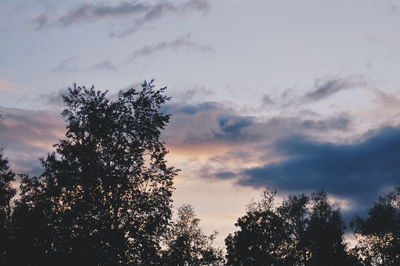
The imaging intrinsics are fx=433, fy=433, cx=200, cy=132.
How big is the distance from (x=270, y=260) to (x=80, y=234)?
62.3m

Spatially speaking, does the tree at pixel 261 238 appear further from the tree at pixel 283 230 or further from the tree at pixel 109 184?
the tree at pixel 109 184

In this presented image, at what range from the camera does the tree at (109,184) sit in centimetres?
3956

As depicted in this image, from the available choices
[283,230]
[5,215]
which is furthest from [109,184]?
[283,230]

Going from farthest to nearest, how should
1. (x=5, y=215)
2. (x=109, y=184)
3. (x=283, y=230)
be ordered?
(x=283, y=230) < (x=5, y=215) < (x=109, y=184)

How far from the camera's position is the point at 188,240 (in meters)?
88.8

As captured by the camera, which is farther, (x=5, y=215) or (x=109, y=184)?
Result: (x=5, y=215)

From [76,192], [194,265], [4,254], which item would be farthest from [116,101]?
[194,265]

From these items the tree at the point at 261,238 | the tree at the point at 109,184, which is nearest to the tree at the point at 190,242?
the tree at the point at 261,238

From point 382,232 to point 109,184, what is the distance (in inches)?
2892

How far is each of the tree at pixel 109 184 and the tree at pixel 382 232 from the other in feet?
225

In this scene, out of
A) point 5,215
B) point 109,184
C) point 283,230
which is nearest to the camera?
point 109,184

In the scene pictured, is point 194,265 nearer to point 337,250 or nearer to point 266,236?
point 266,236

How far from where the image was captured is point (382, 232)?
93125 mm

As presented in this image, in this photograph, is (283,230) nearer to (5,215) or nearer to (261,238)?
(261,238)
